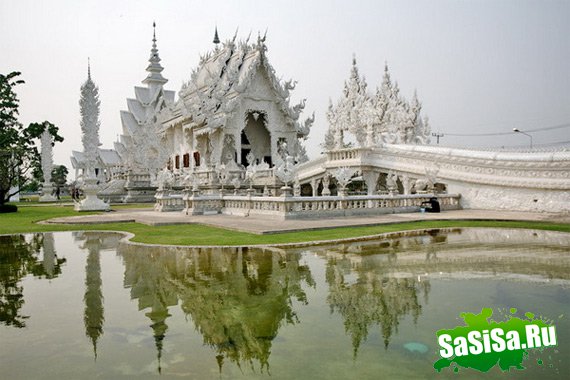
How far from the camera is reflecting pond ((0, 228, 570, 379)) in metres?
3.65

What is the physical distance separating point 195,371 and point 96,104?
25.6 meters

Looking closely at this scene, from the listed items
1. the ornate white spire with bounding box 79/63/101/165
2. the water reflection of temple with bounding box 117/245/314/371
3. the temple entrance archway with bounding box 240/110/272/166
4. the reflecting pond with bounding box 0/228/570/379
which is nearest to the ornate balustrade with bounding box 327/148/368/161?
the temple entrance archway with bounding box 240/110/272/166

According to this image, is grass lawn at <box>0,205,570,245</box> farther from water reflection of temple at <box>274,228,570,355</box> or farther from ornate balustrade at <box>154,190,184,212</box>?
ornate balustrade at <box>154,190,184,212</box>

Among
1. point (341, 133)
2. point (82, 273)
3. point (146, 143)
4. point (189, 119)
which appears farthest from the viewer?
point (146, 143)

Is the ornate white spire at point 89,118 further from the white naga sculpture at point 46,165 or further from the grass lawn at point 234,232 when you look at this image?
the white naga sculpture at point 46,165

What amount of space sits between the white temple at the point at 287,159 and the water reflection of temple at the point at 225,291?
752 centimetres

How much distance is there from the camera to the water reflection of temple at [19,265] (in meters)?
5.28

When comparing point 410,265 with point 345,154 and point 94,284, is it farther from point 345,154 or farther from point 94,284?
point 345,154

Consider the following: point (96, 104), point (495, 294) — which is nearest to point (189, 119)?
point (96, 104)

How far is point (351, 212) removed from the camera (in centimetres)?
1759

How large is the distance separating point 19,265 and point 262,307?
5.62 metres

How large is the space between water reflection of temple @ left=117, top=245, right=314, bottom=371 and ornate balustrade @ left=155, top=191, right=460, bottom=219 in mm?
7132

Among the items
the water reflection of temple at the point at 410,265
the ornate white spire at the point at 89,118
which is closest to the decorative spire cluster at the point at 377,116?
the ornate white spire at the point at 89,118

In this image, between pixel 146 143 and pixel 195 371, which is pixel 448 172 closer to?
pixel 195 371
